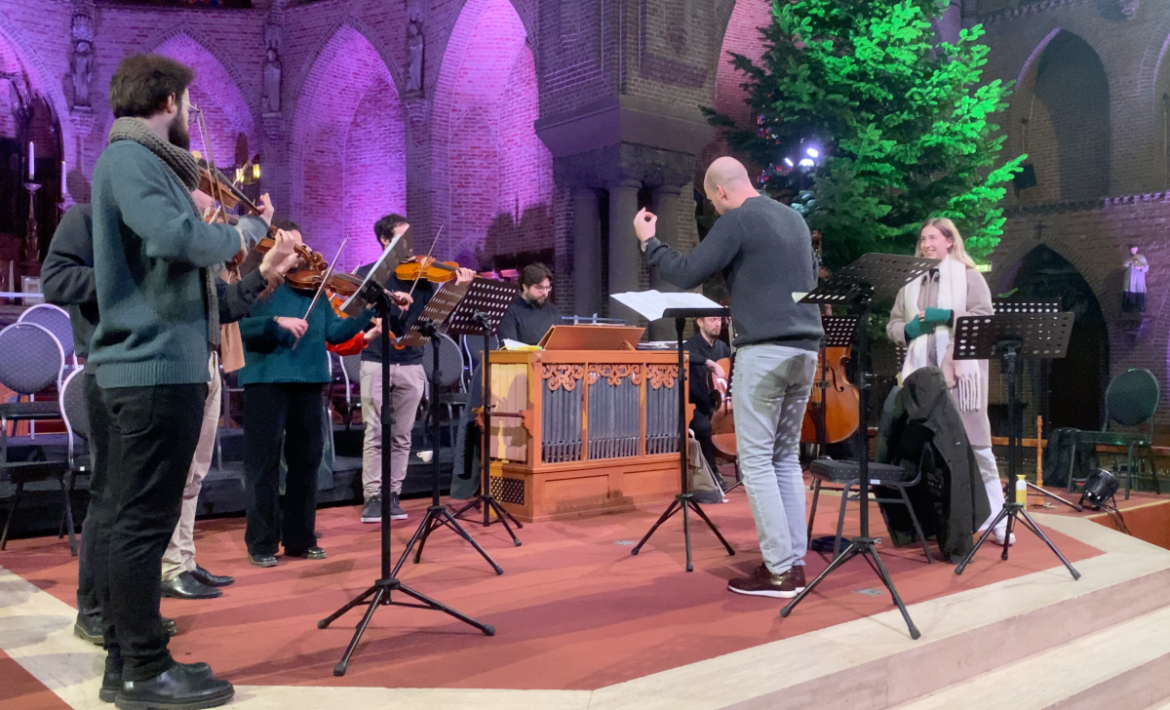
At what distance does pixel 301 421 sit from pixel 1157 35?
16.3 meters

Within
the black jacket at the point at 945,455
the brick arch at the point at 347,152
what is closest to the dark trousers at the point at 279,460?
the black jacket at the point at 945,455

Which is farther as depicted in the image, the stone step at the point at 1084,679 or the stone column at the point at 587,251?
the stone column at the point at 587,251

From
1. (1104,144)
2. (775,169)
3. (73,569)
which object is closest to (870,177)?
(775,169)

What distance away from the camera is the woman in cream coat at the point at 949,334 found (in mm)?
5008

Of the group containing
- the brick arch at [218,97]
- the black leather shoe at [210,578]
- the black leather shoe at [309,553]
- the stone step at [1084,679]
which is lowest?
the stone step at [1084,679]

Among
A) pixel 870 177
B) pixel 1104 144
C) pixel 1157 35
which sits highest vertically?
pixel 1157 35

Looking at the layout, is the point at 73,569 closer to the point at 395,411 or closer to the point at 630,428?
the point at 395,411

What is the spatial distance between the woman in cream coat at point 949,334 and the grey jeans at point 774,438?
1.36 m

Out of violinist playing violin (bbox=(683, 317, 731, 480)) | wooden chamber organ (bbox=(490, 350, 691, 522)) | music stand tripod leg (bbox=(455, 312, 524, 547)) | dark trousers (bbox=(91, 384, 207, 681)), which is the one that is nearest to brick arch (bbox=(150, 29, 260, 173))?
violinist playing violin (bbox=(683, 317, 731, 480))

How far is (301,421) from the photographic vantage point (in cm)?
451

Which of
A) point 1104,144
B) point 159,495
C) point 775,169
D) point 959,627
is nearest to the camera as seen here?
point 159,495

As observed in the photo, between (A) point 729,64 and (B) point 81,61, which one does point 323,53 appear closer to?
(B) point 81,61

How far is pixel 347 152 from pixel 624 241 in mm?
8427

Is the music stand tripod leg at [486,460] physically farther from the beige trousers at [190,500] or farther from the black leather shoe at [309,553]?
the beige trousers at [190,500]
